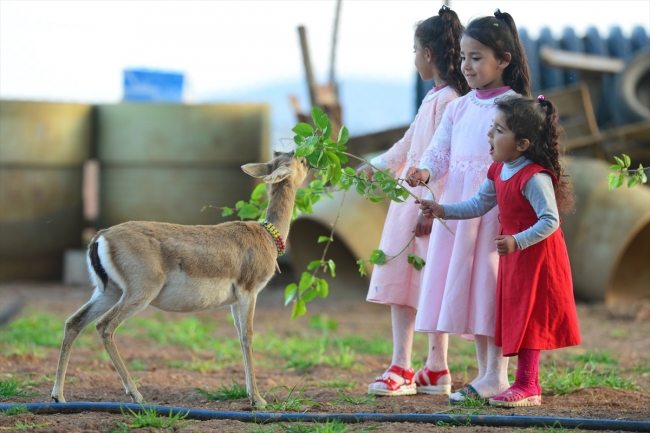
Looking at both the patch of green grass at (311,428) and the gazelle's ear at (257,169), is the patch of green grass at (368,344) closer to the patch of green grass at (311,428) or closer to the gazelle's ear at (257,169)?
the gazelle's ear at (257,169)

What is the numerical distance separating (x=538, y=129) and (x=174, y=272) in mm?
1651

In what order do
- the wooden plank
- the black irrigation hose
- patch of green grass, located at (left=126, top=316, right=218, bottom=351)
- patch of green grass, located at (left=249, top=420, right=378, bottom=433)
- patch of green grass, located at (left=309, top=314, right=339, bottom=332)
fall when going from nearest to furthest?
patch of green grass, located at (left=249, top=420, right=378, bottom=433)
the black irrigation hose
patch of green grass, located at (left=126, top=316, right=218, bottom=351)
patch of green grass, located at (left=309, top=314, right=339, bottom=332)
the wooden plank

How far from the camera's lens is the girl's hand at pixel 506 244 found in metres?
3.37

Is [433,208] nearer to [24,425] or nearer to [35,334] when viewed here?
[24,425]

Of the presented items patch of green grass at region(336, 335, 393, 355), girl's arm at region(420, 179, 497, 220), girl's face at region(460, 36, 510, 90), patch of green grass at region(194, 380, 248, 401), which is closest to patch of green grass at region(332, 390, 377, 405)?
patch of green grass at region(194, 380, 248, 401)

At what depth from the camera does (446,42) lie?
4.07 metres

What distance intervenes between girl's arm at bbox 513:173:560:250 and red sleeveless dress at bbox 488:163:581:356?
0.03 metres

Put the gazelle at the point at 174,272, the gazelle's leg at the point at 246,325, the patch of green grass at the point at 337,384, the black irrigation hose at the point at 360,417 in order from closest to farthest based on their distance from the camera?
the black irrigation hose at the point at 360,417
the gazelle at the point at 174,272
the gazelle's leg at the point at 246,325
the patch of green grass at the point at 337,384

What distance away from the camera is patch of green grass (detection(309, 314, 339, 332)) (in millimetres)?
6930

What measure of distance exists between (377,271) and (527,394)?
999 mm

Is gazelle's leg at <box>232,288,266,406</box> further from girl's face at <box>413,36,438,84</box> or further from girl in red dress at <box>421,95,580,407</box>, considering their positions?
girl's face at <box>413,36,438,84</box>

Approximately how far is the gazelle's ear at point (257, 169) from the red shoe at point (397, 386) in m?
1.17

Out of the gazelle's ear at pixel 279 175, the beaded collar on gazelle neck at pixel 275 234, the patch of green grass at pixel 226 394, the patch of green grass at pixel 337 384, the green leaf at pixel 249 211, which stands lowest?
the patch of green grass at pixel 337 384

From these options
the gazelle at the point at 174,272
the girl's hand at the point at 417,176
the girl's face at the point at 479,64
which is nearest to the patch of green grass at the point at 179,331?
the gazelle at the point at 174,272
